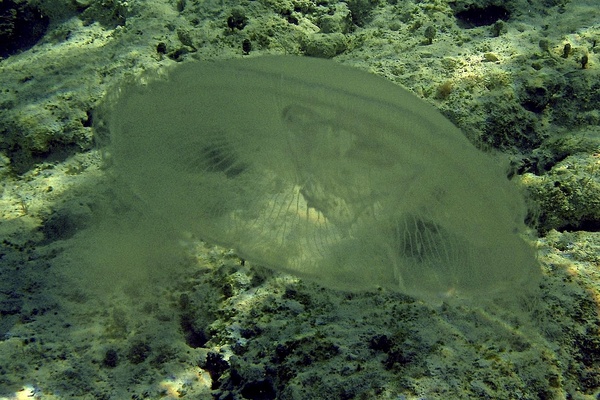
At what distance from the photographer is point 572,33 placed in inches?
184

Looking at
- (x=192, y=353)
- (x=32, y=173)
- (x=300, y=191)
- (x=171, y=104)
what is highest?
(x=171, y=104)

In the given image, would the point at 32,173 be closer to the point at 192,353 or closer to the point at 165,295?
the point at 165,295

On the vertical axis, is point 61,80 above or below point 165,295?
above

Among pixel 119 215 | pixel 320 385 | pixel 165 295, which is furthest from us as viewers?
pixel 119 215

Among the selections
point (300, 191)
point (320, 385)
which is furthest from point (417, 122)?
point (320, 385)

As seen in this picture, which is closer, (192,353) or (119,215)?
(192,353)

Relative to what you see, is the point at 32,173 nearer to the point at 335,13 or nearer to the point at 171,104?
the point at 171,104

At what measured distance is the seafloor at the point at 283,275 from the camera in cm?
250

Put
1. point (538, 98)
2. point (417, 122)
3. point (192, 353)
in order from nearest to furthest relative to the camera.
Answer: point (417, 122), point (192, 353), point (538, 98)

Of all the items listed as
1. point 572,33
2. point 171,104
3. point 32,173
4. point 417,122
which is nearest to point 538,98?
point 572,33

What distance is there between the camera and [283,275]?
2.91 meters

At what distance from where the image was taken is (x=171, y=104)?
2938mm

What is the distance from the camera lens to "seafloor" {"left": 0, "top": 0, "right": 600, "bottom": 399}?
250 cm

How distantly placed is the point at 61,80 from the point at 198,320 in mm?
3259
